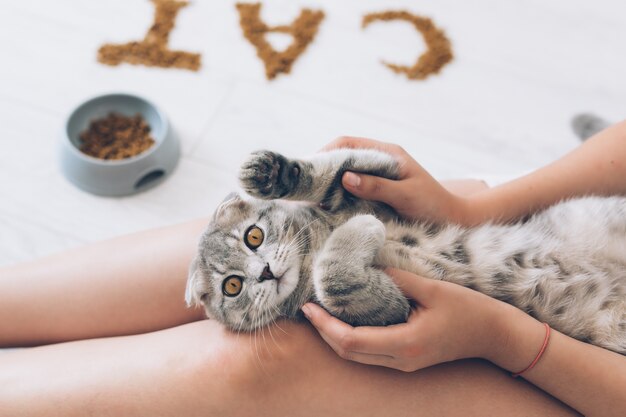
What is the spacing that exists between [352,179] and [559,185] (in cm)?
49

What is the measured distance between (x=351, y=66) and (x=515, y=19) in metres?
0.72

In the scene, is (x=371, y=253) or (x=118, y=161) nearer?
(x=371, y=253)

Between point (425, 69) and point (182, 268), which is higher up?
point (425, 69)

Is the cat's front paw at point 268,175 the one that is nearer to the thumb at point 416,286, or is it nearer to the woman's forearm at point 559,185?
the thumb at point 416,286

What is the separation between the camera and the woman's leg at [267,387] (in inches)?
40.3

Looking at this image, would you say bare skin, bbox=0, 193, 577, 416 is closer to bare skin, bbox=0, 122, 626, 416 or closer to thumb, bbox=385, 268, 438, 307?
bare skin, bbox=0, 122, 626, 416

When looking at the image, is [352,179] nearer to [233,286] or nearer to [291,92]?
[233,286]

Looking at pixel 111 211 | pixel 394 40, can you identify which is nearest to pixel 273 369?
pixel 111 211

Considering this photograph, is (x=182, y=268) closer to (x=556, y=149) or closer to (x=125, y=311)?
(x=125, y=311)

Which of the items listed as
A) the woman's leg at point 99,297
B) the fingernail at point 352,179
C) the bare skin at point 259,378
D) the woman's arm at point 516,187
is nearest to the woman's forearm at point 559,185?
the woman's arm at point 516,187

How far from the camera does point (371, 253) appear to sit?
104cm

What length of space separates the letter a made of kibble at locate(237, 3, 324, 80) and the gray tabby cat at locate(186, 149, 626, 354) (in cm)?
110

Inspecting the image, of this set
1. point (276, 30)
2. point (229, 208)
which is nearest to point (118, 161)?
point (229, 208)

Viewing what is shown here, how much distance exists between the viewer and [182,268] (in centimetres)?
125
